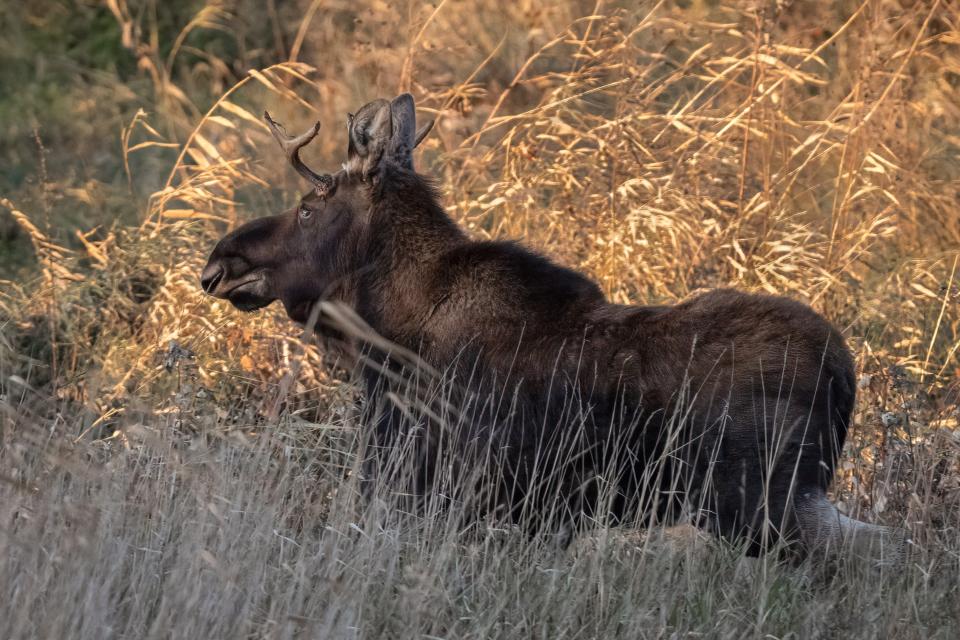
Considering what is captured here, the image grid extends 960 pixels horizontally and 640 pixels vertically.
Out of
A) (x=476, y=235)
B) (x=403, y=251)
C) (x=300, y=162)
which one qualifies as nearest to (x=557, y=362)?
(x=403, y=251)

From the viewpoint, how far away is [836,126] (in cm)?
805

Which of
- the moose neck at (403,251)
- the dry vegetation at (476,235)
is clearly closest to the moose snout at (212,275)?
the dry vegetation at (476,235)

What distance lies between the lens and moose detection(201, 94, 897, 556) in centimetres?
496

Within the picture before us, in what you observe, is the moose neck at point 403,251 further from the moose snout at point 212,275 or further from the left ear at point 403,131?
the moose snout at point 212,275

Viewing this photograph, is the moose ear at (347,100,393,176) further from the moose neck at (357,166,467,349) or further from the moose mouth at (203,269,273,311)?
the moose mouth at (203,269,273,311)

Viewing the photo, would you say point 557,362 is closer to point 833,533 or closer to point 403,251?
point 403,251

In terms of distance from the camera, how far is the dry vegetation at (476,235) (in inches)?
171

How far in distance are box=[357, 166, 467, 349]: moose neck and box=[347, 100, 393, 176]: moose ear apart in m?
0.08

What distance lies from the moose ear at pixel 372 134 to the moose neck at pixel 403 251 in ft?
0.27

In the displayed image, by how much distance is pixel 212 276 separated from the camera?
20.8 feet

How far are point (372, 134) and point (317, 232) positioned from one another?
1.63 ft

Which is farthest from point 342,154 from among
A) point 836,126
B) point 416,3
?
point 836,126

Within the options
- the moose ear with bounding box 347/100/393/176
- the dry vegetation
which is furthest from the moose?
the dry vegetation

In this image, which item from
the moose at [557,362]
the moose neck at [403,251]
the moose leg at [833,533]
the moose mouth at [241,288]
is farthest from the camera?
the moose mouth at [241,288]
